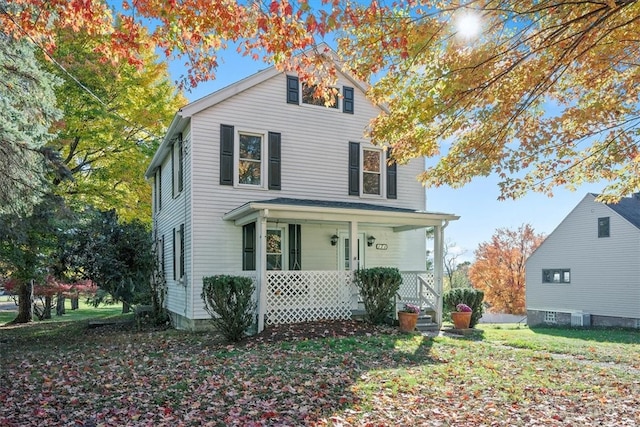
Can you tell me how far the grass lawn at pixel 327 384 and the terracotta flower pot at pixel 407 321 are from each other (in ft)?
3.29

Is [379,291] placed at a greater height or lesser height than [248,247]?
lesser

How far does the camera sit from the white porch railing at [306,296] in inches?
444

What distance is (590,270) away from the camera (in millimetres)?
22844

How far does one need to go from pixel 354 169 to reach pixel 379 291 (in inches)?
165

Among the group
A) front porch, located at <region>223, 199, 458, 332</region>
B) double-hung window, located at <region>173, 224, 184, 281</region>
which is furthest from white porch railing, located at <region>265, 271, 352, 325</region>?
double-hung window, located at <region>173, 224, 184, 281</region>

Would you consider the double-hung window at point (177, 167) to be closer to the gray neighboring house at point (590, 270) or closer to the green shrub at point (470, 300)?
the green shrub at point (470, 300)

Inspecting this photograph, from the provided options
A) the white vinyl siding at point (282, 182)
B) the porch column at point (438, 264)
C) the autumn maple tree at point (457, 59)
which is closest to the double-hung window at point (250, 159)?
the white vinyl siding at point (282, 182)

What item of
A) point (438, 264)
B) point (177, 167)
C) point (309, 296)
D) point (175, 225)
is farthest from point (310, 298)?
point (177, 167)

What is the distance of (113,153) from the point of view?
60.5 ft

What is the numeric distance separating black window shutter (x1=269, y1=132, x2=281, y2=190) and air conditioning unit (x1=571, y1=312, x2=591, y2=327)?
1742cm

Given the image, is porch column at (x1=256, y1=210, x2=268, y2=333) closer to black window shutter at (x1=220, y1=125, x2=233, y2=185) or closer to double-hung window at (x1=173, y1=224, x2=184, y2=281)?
black window shutter at (x1=220, y1=125, x2=233, y2=185)

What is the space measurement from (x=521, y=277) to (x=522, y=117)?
2621 centimetres

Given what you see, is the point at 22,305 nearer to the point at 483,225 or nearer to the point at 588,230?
the point at 588,230

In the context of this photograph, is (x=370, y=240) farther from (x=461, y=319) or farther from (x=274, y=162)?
(x=274, y=162)
